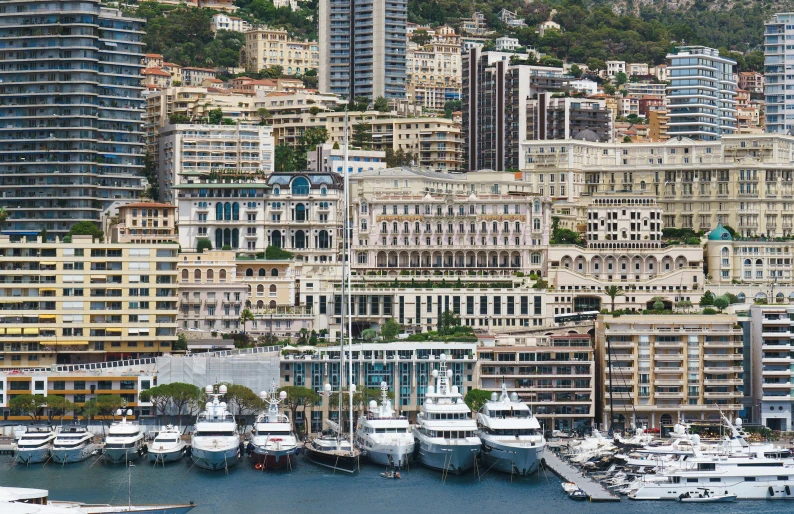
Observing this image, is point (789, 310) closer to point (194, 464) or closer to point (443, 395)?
point (443, 395)

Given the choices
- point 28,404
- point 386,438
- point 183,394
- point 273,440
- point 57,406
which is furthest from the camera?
point 183,394

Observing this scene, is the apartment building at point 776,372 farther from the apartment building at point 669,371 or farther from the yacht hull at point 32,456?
the yacht hull at point 32,456

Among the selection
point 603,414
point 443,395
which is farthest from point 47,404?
point 603,414

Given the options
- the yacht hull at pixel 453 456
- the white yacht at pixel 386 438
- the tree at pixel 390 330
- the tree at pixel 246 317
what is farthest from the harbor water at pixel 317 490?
the tree at pixel 246 317

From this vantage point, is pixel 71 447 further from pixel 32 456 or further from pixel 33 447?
pixel 32 456

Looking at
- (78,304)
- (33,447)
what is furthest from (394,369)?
(33,447)
